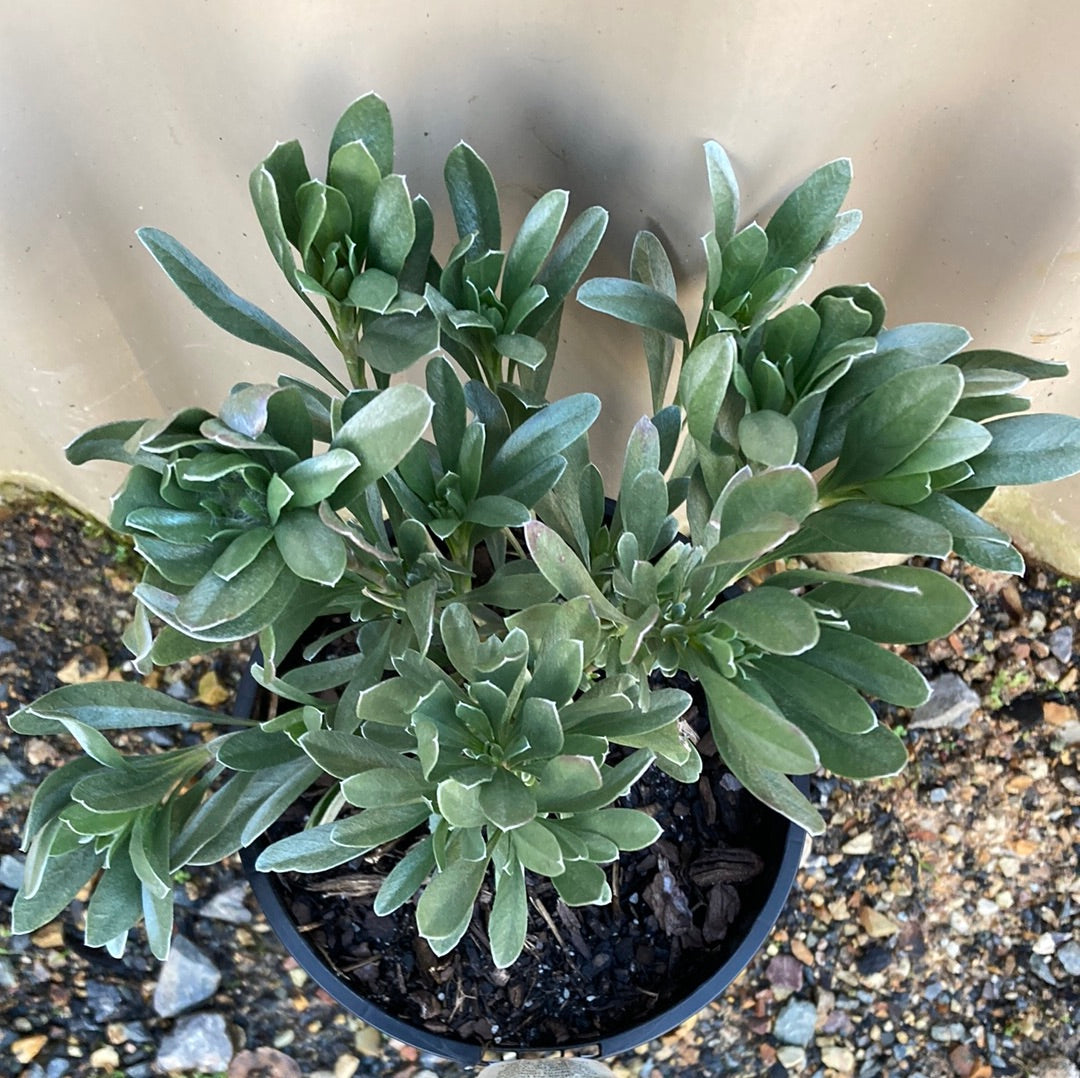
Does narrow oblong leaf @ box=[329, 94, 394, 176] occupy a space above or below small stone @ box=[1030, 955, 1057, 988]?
above

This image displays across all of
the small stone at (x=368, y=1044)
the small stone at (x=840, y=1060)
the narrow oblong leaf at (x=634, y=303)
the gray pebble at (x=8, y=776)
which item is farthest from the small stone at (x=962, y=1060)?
the gray pebble at (x=8, y=776)

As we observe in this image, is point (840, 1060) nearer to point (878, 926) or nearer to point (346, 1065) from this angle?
point (878, 926)

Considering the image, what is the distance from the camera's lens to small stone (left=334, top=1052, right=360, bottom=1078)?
1.41 m

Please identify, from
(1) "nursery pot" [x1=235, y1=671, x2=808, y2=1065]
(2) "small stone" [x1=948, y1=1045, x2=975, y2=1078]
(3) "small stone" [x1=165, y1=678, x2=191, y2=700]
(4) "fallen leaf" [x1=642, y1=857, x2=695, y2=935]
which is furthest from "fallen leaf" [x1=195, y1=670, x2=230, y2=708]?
(2) "small stone" [x1=948, y1=1045, x2=975, y2=1078]

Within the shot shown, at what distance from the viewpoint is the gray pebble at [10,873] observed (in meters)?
1.41

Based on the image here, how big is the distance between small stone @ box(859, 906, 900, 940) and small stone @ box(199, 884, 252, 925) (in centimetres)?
86

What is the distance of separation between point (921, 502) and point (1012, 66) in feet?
1.42

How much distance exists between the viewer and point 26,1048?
4.46 feet

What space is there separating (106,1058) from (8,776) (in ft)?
1.32

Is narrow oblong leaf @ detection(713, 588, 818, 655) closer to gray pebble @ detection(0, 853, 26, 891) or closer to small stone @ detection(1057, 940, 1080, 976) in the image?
small stone @ detection(1057, 940, 1080, 976)

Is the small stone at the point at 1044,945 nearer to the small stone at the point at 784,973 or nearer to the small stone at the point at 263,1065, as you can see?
the small stone at the point at 784,973

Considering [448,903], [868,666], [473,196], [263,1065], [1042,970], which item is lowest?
[263,1065]

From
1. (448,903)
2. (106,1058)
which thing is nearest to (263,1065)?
(106,1058)

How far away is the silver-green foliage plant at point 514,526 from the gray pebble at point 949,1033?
89 cm
